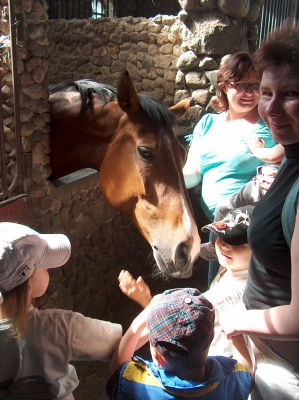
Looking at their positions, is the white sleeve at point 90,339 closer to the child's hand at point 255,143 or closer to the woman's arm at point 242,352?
the woman's arm at point 242,352

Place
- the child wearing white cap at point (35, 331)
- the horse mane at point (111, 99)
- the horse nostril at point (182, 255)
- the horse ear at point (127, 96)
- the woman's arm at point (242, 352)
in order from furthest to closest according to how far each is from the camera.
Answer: the horse mane at point (111, 99), the horse ear at point (127, 96), the horse nostril at point (182, 255), the woman's arm at point (242, 352), the child wearing white cap at point (35, 331)

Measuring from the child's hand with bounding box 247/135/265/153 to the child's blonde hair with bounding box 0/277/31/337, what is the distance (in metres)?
1.67

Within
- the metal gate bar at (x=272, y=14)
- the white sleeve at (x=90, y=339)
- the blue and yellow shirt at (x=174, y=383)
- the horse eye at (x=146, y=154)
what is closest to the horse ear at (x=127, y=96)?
the horse eye at (x=146, y=154)

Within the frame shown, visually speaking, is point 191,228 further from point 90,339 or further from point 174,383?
point 174,383

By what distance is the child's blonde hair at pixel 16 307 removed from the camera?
1.25m

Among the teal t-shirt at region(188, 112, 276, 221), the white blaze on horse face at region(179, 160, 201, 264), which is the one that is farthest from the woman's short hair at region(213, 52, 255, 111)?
the white blaze on horse face at region(179, 160, 201, 264)

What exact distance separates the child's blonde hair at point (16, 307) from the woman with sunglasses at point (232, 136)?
1696 millimetres

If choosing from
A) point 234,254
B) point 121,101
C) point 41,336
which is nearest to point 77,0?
point 121,101

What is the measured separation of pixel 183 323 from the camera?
3.77 ft

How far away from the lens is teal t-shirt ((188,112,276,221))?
8.56 ft

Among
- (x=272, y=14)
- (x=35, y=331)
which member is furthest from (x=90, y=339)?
(x=272, y=14)

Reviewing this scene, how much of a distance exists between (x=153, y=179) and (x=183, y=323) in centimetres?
132

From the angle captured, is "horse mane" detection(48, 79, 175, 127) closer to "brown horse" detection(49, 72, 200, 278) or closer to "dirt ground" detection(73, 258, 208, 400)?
"brown horse" detection(49, 72, 200, 278)

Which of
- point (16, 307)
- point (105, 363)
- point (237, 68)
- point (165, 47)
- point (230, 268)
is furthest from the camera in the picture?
point (165, 47)
